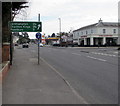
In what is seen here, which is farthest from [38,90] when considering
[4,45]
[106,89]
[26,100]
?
[4,45]

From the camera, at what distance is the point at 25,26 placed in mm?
13961

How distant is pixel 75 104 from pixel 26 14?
1570cm

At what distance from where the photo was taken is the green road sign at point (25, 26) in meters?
13.6

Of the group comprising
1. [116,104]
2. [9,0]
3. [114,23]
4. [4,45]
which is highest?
[114,23]

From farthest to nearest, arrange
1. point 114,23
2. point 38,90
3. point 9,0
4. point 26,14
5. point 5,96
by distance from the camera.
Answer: point 114,23 → point 26,14 → point 9,0 → point 38,90 → point 5,96

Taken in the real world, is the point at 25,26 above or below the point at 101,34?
below

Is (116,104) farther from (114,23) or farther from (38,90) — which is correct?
(114,23)

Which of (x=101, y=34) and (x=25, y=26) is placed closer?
(x=25, y=26)

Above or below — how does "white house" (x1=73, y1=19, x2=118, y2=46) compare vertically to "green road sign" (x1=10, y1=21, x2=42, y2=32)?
above

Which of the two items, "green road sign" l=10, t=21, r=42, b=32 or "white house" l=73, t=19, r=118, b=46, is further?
"white house" l=73, t=19, r=118, b=46

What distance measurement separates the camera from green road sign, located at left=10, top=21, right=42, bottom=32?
13602 mm

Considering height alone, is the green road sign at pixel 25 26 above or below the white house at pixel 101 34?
below

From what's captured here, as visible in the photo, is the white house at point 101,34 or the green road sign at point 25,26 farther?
the white house at point 101,34

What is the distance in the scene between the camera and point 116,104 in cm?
552
